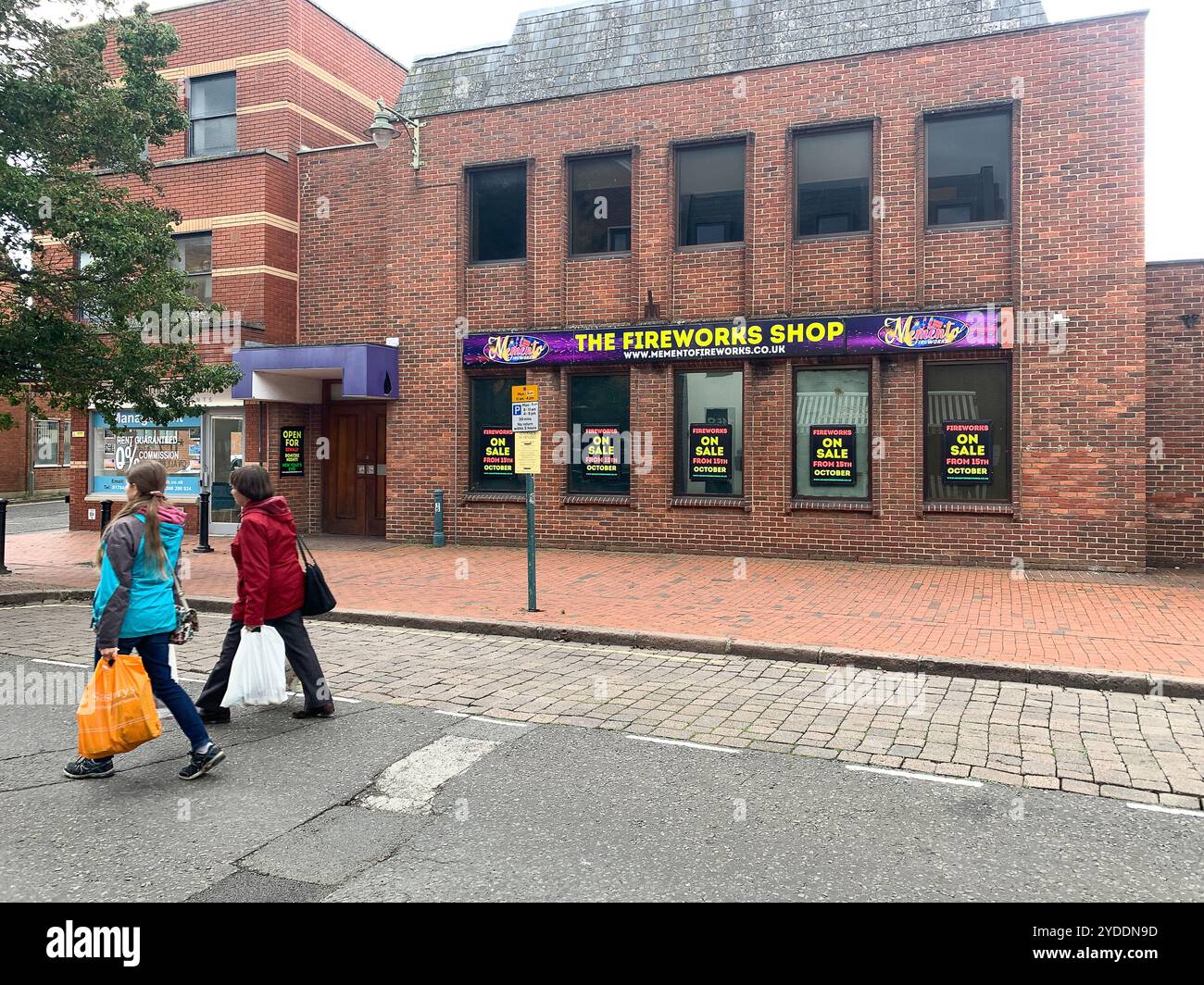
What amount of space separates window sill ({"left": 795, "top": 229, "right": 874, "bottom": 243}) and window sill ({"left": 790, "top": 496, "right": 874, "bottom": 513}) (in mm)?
3954

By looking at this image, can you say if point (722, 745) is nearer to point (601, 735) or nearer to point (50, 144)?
point (601, 735)

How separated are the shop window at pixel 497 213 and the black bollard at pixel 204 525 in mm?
6350

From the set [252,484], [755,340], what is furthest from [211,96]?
[252,484]

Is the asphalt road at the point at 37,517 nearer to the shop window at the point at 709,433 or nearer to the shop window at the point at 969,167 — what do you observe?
the shop window at the point at 709,433

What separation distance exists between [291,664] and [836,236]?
10759 mm

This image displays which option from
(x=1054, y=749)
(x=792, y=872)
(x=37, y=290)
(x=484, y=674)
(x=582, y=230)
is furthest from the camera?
(x=582, y=230)

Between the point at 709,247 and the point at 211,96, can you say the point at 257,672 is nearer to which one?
the point at 709,247

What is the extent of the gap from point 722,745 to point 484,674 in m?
2.49

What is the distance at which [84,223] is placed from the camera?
11.0 meters

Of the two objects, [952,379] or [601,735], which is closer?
[601,735]

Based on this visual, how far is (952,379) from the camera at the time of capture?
13.3 m

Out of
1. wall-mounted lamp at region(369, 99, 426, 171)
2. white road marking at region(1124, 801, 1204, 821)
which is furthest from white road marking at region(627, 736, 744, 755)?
wall-mounted lamp at region(369, 99, 426, 171)
